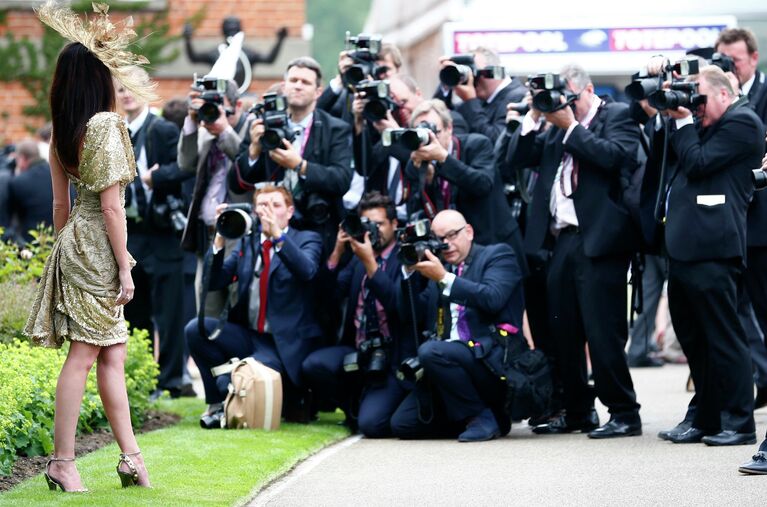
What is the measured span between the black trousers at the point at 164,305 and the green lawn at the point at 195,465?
1196 millimetres

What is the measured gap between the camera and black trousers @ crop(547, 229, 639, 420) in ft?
29.9

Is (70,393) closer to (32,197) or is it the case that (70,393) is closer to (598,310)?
(598,310)

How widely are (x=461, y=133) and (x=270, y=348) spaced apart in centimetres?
194

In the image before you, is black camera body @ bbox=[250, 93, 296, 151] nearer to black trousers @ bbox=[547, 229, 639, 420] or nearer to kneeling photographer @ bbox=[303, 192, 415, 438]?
kneeling photographer @ bbox=[303, 192, 415, 438]

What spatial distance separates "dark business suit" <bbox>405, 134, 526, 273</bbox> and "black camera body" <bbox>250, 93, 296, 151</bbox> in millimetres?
837

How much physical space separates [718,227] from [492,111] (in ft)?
8.05

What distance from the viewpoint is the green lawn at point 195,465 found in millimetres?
6773

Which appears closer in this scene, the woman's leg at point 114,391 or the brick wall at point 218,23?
the woman's leg at point 114,391

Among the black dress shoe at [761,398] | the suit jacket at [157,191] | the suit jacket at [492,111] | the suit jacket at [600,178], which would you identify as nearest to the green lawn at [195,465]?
the suit jacket at [157,191]

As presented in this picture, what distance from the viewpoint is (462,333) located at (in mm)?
9375

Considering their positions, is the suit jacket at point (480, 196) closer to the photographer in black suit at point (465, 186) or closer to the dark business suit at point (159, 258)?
the photographer in black suit at point (465, 186)

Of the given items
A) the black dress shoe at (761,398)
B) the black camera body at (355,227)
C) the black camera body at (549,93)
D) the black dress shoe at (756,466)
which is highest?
the black camera body at (549,93)

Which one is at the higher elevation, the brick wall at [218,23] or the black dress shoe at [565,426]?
the brick wall at [218,23]

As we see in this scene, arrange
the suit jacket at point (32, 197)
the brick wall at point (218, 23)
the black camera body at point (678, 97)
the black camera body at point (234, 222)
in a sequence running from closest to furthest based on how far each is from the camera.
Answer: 1. the black camera body at point (678, 97)
2. the black camera body at point (234, 222)
3. the suit jacket at point (32, 197)
4. the brick wall at point (218, 23)
